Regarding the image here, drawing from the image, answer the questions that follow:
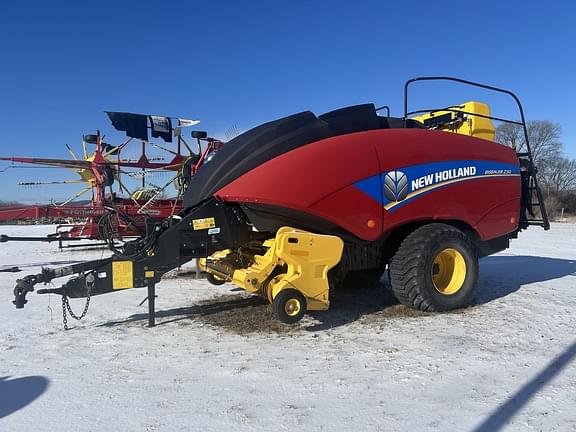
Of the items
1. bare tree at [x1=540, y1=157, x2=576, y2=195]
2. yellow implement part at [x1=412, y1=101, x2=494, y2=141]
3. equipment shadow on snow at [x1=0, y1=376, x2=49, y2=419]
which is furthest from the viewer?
bare tree at [x1=540, y1=157, x2=576, y2=195]

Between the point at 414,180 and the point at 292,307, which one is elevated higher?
the point at 414,180

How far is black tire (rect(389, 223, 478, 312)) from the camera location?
5.26 meters

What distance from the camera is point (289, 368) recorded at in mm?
3781

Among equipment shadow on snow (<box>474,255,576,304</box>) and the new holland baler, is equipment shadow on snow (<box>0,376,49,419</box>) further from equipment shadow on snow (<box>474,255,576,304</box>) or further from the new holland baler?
equipment shadow on snow (<box>474,255,576,304</box>)

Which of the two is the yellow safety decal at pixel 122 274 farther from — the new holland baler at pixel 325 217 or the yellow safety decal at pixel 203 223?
the yellow safety decal at pixel 203 223

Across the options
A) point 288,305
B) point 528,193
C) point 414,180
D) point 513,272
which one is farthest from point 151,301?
point 513,272

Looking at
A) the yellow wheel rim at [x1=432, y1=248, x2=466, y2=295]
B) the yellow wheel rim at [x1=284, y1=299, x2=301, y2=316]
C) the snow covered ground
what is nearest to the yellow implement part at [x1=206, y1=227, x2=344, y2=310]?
the yellow wheel rim at [x1=284, y1=299, x2=301, y2=316]

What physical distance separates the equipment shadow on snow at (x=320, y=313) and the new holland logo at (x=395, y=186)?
4.43ft

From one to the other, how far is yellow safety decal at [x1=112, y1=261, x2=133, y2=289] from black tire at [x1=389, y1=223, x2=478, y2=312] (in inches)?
112

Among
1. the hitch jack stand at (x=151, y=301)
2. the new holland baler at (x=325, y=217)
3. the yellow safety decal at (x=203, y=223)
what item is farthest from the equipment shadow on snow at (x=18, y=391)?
the yellow safety decal at (x=203, y=223)

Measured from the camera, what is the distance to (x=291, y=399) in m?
3.20

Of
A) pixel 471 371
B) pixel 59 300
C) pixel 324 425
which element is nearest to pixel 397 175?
pixel 471 371

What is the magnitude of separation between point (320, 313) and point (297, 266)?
1.12m

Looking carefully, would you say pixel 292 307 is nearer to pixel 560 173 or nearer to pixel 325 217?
pixel 325 217
